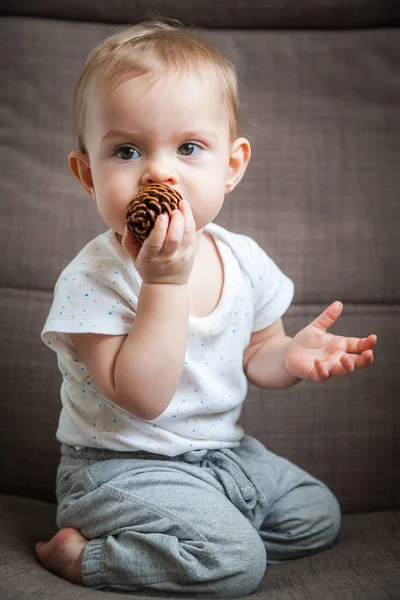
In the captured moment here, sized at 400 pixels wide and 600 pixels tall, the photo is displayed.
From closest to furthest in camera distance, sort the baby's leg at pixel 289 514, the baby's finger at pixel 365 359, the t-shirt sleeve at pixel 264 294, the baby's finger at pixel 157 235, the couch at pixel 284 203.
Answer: the baby's finger at pixel 157 235, the baby's finger at pixel 365 359, the baby's leg at pixel 289 514, the t-shirt sleeve at pixel 264 294, the couch at pixel 284 203

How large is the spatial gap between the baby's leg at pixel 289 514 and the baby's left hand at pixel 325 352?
13cm

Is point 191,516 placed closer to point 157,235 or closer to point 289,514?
point 289,514

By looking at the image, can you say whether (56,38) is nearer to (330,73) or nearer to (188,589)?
(330,73)

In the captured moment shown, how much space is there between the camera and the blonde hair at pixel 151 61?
37.8 inches

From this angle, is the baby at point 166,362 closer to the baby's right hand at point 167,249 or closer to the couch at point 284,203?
the baby's right hand at point 167,249

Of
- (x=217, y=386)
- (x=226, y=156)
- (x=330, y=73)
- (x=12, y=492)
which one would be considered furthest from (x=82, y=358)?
(x=330, y=73)

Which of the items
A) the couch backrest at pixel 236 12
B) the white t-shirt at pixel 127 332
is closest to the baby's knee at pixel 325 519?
the white t-shirt at pixel 127 332

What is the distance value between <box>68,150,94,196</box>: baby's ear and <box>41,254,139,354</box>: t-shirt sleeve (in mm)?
115

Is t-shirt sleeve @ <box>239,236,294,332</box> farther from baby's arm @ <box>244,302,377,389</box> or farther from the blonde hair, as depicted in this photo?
the blonde hair

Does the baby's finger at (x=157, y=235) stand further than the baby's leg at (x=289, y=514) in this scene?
No

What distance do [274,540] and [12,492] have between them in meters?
0.42

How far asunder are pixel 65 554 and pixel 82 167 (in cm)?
45

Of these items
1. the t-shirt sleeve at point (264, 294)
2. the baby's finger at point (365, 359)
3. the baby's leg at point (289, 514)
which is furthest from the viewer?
the t-shirt sleeve at point (264, 294)

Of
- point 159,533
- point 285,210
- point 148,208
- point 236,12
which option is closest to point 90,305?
point 148,208
